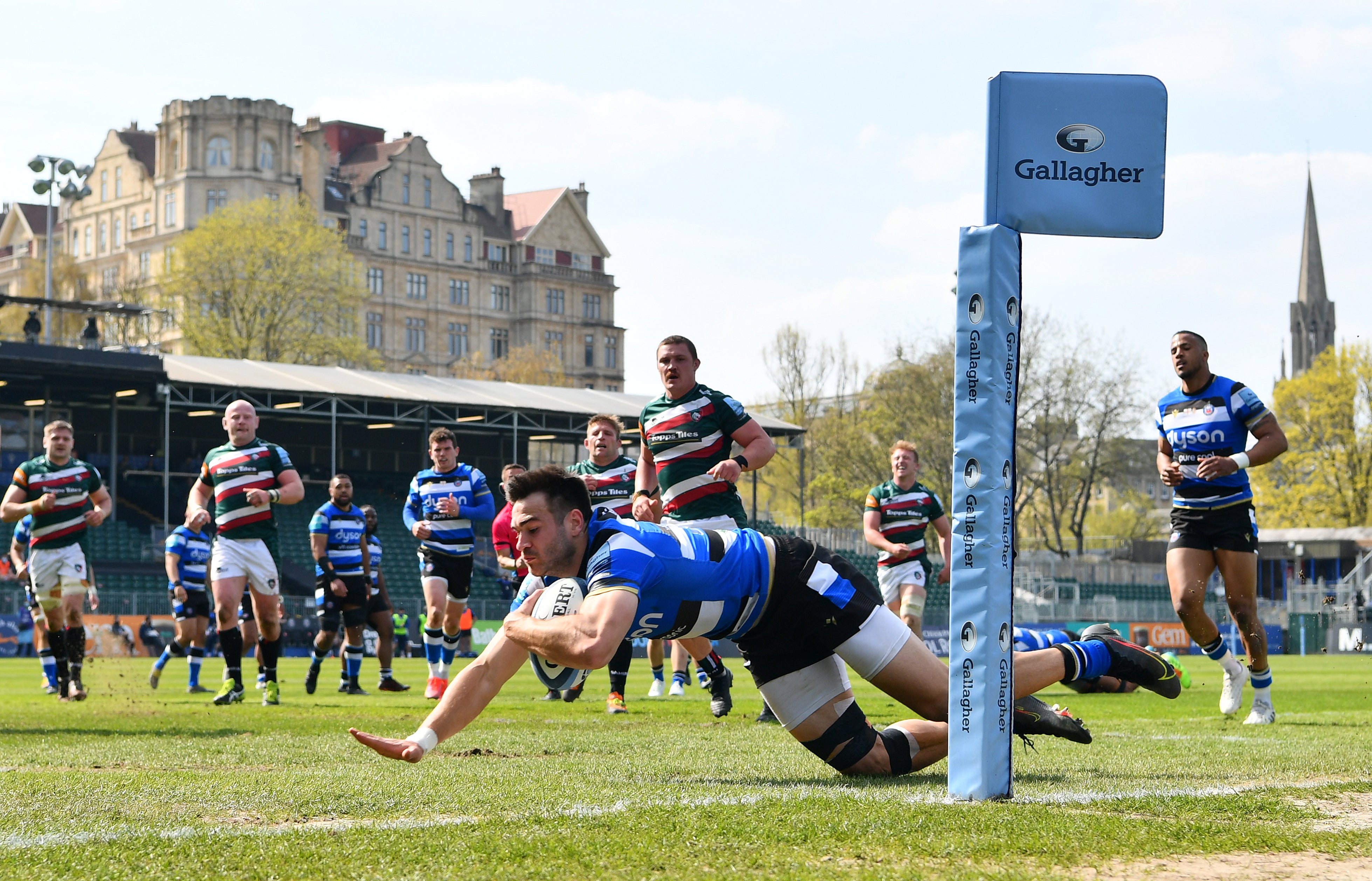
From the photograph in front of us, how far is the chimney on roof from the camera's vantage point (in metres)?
103

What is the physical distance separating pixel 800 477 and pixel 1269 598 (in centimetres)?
2179

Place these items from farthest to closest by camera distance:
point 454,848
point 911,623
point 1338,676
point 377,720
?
point 1338,676
point 911,623
point 377,720
point 454,848

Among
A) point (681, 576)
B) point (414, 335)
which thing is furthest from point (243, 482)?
Result: point (414, 335)

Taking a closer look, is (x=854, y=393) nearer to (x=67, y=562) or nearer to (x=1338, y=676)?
(x=1338, y=676)

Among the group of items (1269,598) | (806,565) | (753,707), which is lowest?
(1269,598)

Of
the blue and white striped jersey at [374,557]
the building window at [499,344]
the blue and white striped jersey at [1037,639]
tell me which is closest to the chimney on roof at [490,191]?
the building window at [499,344]

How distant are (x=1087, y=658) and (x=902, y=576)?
381 inches

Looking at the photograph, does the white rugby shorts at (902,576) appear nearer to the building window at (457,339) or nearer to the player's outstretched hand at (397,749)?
the player's outstretched hand at (397,749)

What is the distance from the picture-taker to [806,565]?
227 inches

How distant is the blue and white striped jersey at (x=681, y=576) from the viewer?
16.7 ft

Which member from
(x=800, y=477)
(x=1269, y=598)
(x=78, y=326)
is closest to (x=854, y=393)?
(x=800, y=477)

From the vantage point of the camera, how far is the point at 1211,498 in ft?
33.0

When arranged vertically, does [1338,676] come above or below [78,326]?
below

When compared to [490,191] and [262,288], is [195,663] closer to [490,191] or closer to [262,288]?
[262,288]
